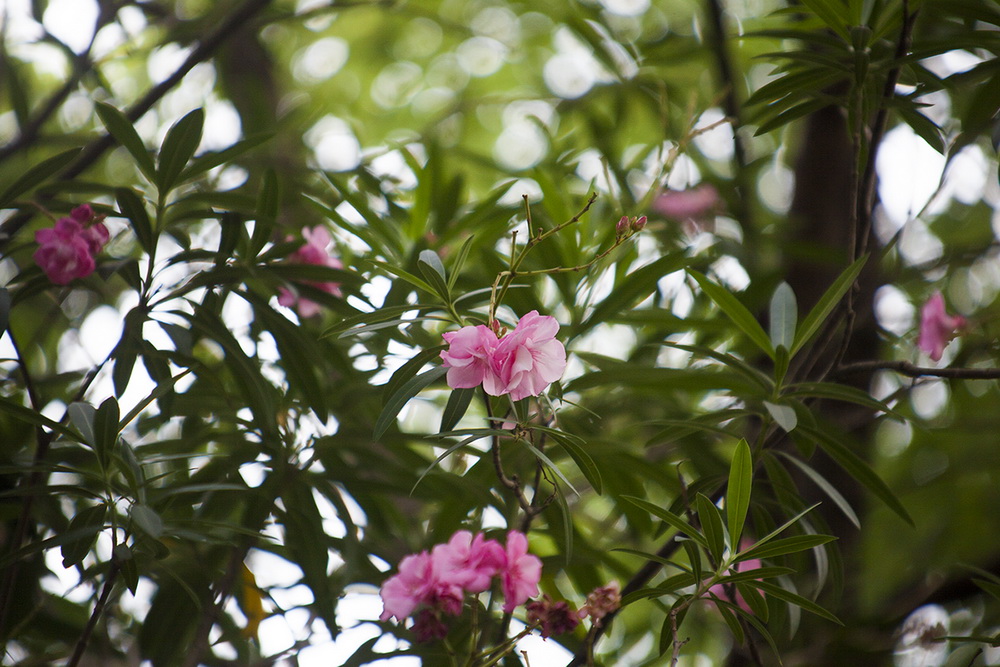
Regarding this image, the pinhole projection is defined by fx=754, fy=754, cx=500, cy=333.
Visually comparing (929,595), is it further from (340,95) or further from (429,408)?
(340,95)

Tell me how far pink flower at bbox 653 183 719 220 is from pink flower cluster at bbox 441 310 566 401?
0.96m

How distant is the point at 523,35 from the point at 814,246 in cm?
191

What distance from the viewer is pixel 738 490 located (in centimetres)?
81

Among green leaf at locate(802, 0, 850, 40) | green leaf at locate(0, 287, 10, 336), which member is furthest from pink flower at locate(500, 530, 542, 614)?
green leaf at locate(802, 0, 850, 40)

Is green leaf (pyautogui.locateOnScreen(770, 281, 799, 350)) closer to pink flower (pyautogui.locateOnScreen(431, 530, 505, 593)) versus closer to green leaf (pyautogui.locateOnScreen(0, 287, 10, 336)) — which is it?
pink flower (pyautogui.locateOnScreen(431, 530, 505, 593))

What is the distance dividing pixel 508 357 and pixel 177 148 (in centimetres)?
58

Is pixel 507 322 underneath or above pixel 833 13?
underneath

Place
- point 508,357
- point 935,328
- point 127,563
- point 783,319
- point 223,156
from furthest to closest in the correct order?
point 935,328 < point 223,156 < point 783,319 < point 127,563 < point 508,357

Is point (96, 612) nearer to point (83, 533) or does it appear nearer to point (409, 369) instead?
point (83, 533)

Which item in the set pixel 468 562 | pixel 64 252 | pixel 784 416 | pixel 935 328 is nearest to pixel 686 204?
pixel 935 328

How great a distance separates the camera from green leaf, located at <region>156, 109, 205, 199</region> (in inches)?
39.3

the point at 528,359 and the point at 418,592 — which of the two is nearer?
the point at 528,359

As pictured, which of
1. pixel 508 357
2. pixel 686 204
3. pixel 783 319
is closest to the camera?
pixel 508 357

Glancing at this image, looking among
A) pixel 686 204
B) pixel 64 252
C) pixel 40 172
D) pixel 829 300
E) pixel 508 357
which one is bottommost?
pixel 508 357
